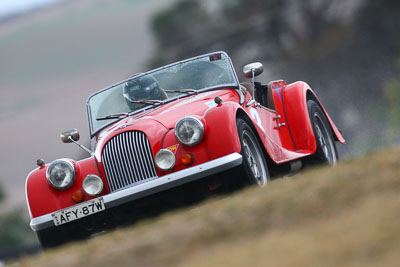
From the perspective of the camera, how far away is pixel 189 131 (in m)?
8.92

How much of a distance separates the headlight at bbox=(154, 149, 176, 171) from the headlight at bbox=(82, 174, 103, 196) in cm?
70

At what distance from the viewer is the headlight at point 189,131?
8891 mm

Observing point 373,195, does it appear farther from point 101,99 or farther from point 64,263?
point 101,99

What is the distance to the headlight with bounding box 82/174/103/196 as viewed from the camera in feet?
30.2

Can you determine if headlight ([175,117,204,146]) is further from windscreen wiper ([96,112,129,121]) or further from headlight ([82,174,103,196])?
windscreen wiper ([96,112,129,121])

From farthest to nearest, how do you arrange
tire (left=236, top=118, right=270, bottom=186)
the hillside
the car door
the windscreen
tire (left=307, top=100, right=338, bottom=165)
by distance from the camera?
1. tire (left=307, top=100, right=338, bottom=165)
2. the windscreen
3. the car door
4. tire (left=236, top=118, right=270, bottom=186)
5. the hillside

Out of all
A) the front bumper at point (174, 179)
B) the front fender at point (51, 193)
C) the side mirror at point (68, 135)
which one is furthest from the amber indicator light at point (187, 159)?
the side mirror at point (68, 135)

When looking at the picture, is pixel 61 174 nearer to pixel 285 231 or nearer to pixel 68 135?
pixel 68 135

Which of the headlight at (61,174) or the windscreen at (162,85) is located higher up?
the windscreen at (162,85)

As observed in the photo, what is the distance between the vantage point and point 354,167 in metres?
7.61

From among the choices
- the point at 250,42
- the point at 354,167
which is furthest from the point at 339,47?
the point at 354,167


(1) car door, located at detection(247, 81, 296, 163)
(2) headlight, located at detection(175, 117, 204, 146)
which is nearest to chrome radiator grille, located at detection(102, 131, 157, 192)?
(2) headlight, located at detection(175, 117, 204, 146)

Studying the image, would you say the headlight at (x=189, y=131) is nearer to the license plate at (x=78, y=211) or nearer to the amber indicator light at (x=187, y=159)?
the amber indicator light at (x=187, y=159)

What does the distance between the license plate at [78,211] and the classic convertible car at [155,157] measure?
10mm
